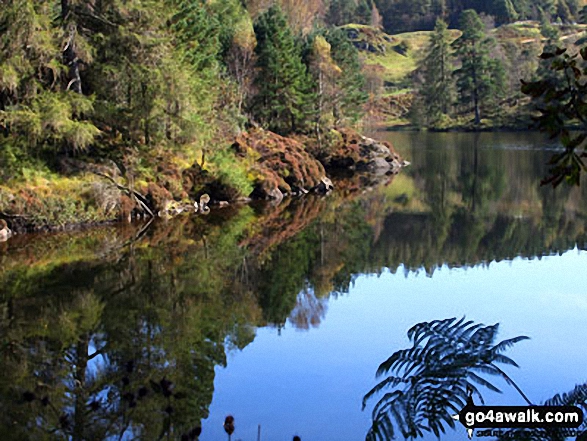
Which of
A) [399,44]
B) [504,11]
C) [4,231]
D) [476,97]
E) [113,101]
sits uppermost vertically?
[504,11]

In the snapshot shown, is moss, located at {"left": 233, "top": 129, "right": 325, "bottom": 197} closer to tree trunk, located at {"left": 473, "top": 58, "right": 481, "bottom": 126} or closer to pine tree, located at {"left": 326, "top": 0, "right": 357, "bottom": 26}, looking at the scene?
tree trunk, located at {"left": 473, "top": 58, "right": 481, "bottom": 126}

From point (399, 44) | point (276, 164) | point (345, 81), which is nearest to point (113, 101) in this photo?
point (276, 164)

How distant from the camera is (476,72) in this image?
8412 cm

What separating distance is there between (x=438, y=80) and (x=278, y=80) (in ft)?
178

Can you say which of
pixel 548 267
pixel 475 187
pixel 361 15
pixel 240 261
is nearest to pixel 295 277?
pixel 240 261

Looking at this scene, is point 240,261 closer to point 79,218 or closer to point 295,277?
point 295,277

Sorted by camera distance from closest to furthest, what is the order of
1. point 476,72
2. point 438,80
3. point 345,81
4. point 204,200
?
point 204,200, point 345,81, point 476,72, point 438,80

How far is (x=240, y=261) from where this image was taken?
16625 millimetres

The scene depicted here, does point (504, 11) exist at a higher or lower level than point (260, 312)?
higher

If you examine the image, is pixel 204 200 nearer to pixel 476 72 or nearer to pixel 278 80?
pixel 278 80

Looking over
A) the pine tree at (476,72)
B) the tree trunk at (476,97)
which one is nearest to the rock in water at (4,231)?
the tree trunk at (476,97)

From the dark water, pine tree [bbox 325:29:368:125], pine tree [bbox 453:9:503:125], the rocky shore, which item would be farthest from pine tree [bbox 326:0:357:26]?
the dark water

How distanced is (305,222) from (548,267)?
29.3 ft

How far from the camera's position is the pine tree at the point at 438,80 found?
8762 centimetres
